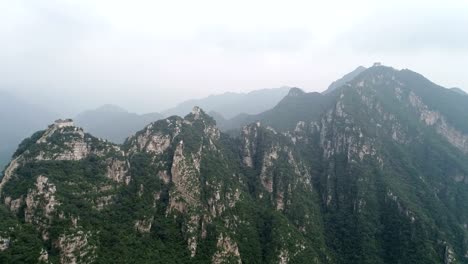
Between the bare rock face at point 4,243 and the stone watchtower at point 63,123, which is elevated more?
the stone watchtower at point 63,123

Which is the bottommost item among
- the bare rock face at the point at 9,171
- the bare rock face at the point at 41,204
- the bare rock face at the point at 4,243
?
the bare rock face at the point at 4,243

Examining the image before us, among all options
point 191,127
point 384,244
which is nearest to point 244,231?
point 191,127

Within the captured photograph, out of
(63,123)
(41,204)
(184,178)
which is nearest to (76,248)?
(41,204)

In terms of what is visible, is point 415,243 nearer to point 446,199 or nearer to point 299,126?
point 446,199

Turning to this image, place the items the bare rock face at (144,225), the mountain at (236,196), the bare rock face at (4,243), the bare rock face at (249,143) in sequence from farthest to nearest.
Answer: the bare rock face at (249,143) → the bare rock face at (144,225) → the mountain at (236,196) → the bare rock face at (4,243)

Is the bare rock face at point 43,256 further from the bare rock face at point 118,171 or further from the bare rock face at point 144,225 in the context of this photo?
the bare rock face at point 118,171

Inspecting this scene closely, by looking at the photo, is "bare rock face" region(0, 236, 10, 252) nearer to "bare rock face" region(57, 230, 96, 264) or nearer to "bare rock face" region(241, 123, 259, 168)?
"bare rock face" region(57, 230, 96, 264)

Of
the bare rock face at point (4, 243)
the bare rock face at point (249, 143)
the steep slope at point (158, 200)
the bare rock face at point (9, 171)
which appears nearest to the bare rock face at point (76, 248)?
the steep slope at point (158, 200)
